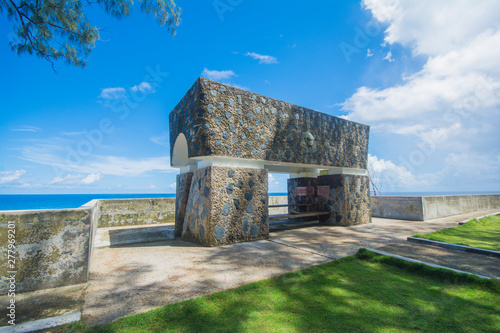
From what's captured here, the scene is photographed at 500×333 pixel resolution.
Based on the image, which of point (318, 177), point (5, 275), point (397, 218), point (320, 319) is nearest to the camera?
point (320, 319)

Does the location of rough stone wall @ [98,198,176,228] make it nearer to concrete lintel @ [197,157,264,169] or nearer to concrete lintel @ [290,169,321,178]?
concrete lintel @ [197,157,264,169]

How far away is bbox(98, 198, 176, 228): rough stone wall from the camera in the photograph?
7.75 metres

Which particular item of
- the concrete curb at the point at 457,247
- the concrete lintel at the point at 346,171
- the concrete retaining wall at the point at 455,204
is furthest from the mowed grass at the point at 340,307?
the concrete retaining wall at the point at 455,204

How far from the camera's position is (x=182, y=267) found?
320cm

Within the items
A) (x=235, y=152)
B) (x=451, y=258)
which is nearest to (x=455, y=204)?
(x=451, y=258)

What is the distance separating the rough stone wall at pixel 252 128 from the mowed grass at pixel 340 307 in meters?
2.86

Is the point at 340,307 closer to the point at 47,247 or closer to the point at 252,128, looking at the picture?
the point at 47,247

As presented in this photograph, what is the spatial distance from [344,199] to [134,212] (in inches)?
287

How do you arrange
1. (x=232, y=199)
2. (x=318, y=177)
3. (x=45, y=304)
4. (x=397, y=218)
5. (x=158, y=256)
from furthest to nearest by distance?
(x=397, y=218) < (x=318, y=177) < (x=232, y=199) < (x=158, y=256) < (x=45, y=304)

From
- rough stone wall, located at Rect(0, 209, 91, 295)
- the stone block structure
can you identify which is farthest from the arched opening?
rough stone wall, located at Rect(0, 209, 91, 295)

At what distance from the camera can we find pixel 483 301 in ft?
6.98

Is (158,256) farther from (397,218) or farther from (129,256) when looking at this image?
(397,218)

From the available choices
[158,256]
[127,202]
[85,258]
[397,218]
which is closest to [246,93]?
[158,256]

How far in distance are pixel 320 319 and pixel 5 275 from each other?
3.10m
